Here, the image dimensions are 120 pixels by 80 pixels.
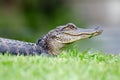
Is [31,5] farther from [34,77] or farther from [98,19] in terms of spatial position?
[34,77]

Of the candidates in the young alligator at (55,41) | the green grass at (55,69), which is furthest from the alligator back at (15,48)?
the green grass at (55,69)

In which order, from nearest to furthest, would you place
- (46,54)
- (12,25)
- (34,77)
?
(34,77) < (46,54) < (12,25)

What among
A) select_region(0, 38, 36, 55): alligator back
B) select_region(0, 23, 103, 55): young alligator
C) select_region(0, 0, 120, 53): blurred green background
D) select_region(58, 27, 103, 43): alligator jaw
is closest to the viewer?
select_region(0, 38, 36, 55): alligator back

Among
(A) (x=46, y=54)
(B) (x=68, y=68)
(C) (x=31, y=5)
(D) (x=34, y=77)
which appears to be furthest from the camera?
(C) (x=31, y=5)

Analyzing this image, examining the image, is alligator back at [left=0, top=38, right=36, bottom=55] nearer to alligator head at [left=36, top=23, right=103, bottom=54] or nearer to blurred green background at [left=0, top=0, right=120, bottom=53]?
alligator head at [left=36, top=23, right=103, bottom=54]

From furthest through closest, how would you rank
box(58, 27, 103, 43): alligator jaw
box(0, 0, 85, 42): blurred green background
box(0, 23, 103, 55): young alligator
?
box(0, 0, 85, 42): blurred green background < box(58, 27, 103, 43): alligator jaw < box(0, 23, 103, 55): young alligator

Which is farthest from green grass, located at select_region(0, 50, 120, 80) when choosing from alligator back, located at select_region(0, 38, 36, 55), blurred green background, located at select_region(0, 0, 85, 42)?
blurred green background, located at select_region(0, 0, 85, 42)

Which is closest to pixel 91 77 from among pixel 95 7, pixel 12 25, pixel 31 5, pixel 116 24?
pixel 12 25

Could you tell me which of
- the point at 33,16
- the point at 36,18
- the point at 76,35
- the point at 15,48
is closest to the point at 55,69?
the point at 15,48
